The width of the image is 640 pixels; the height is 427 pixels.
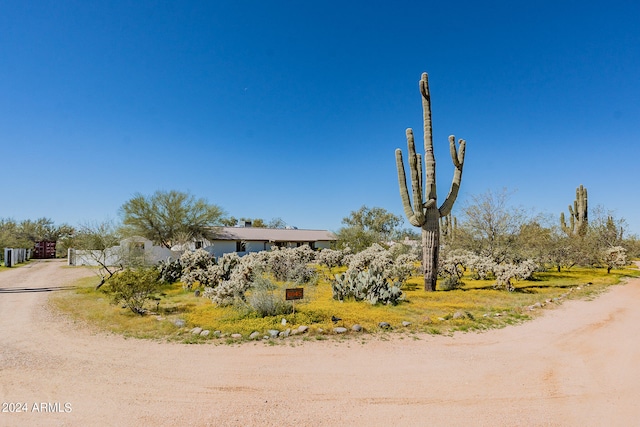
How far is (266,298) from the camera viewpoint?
8930mm

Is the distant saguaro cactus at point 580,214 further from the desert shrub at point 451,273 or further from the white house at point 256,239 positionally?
the white house at point 256,239

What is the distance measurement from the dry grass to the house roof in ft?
63.7

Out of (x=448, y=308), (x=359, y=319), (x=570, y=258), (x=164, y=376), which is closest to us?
(x=164, y=376)

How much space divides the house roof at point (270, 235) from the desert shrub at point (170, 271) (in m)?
14.3

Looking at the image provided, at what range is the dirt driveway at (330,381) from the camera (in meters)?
4.02

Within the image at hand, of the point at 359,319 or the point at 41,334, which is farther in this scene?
the point at 359,319

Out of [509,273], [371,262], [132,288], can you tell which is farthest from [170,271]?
[509,273]

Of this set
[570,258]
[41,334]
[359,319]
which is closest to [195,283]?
[41,334]

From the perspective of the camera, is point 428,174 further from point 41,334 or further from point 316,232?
point 316,232

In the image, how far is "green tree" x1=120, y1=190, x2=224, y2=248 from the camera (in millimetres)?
27297

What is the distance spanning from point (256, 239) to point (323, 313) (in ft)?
87.5

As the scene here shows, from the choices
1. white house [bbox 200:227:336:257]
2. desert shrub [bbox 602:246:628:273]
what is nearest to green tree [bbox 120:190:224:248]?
white house [bbox 200:227:336:257]

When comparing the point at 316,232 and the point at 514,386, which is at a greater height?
the point at 316,232

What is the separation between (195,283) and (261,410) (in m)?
12.7
